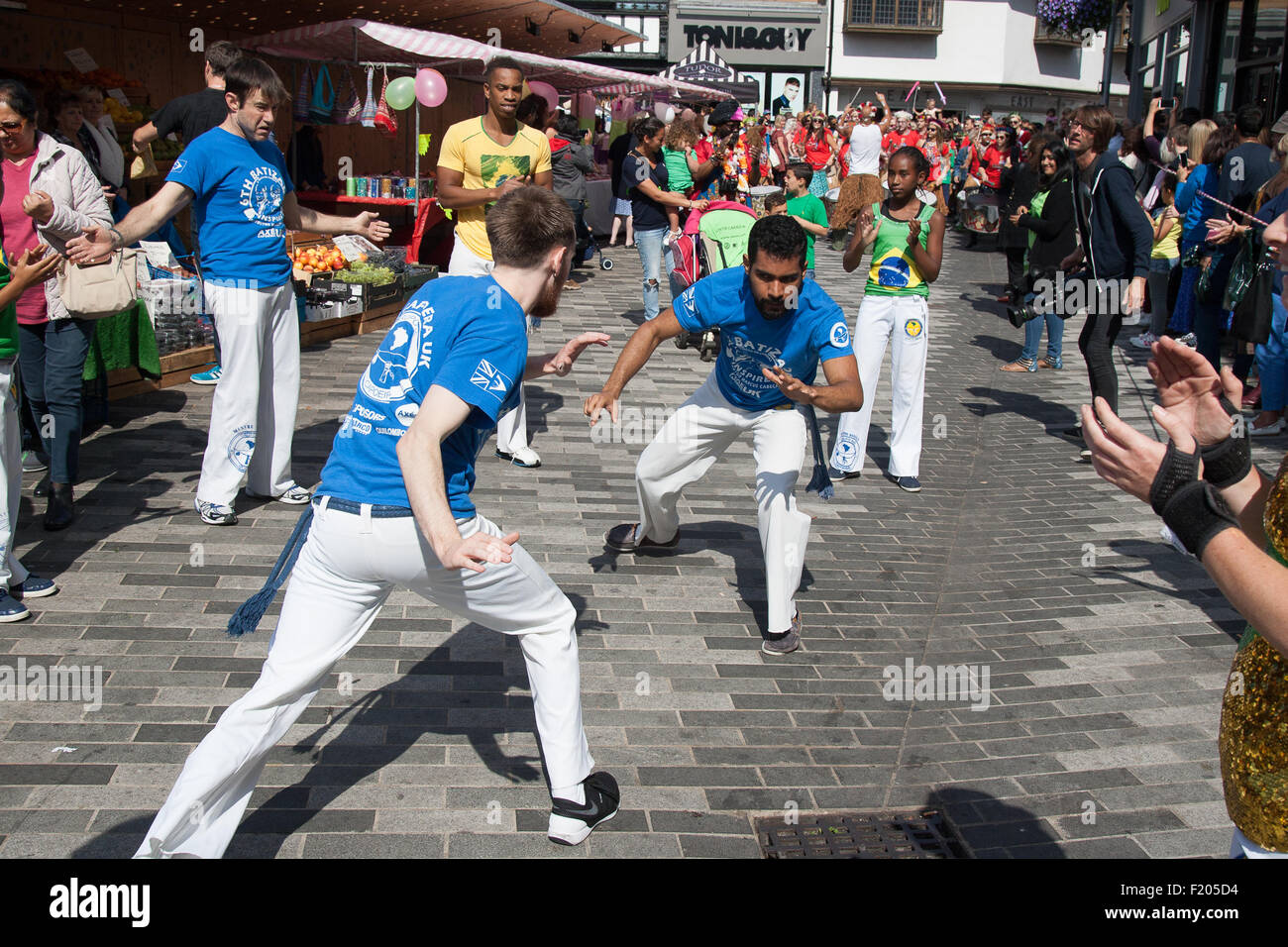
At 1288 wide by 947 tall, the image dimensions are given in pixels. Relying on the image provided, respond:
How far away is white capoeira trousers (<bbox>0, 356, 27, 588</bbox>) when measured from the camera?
4.72m

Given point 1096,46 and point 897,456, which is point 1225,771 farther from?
point 1096,46

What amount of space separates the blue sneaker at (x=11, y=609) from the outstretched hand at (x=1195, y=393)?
14.5 feet

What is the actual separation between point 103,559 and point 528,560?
120 inches

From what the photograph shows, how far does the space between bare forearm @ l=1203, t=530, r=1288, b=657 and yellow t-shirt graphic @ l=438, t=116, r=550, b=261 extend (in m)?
5.45

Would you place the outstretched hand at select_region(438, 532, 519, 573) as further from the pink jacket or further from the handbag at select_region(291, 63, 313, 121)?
the handbag at select_region(291, 63, 313, 121)

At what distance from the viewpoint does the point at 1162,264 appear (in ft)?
37.2

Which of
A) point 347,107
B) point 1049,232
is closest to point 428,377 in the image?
point 1049,232

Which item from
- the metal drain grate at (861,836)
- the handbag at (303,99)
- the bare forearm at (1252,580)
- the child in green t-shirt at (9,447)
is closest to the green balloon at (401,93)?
the handbag at (303,99)

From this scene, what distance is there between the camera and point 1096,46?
152 feet

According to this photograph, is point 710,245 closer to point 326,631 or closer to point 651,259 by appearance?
point 651,259

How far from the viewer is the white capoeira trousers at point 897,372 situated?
7438mm

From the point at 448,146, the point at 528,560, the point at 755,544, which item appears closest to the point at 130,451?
the point at 448,146

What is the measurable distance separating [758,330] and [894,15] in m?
42.6

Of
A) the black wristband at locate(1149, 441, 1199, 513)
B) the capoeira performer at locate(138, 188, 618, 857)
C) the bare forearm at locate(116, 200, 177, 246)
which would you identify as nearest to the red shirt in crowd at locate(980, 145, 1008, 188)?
the bare forearm at locate(116, 200, 177, 246)
